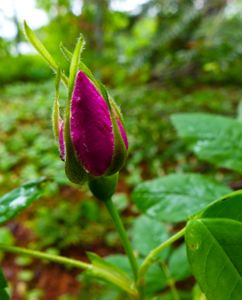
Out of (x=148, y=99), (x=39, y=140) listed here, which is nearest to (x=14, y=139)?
(x=39, y=140)

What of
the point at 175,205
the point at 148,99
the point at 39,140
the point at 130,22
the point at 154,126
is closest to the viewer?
the point at 175,205

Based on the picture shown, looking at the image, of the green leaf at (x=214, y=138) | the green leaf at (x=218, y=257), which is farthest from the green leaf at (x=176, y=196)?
the green leaf at (x=218, y=257)

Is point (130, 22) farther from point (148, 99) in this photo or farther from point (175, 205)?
point (175, 205)

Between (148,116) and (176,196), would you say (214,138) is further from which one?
(148,116)

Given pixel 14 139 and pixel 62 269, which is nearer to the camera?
pixel 62 269

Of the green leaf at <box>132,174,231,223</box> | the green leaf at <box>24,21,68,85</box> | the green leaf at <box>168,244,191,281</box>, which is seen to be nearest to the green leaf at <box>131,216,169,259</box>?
the green leaf at <box>168,244,191,281</box>

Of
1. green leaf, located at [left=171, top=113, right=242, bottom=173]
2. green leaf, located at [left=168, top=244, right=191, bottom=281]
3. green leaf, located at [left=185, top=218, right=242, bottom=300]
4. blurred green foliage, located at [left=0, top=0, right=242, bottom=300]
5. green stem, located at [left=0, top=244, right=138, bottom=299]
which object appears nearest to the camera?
green leaf, located at [left=185, top=218, right=242, bottom=300]

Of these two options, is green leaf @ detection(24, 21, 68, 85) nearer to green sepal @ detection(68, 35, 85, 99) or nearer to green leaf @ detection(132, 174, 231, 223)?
green sepal @ detection(68, 35, 85, 99)
